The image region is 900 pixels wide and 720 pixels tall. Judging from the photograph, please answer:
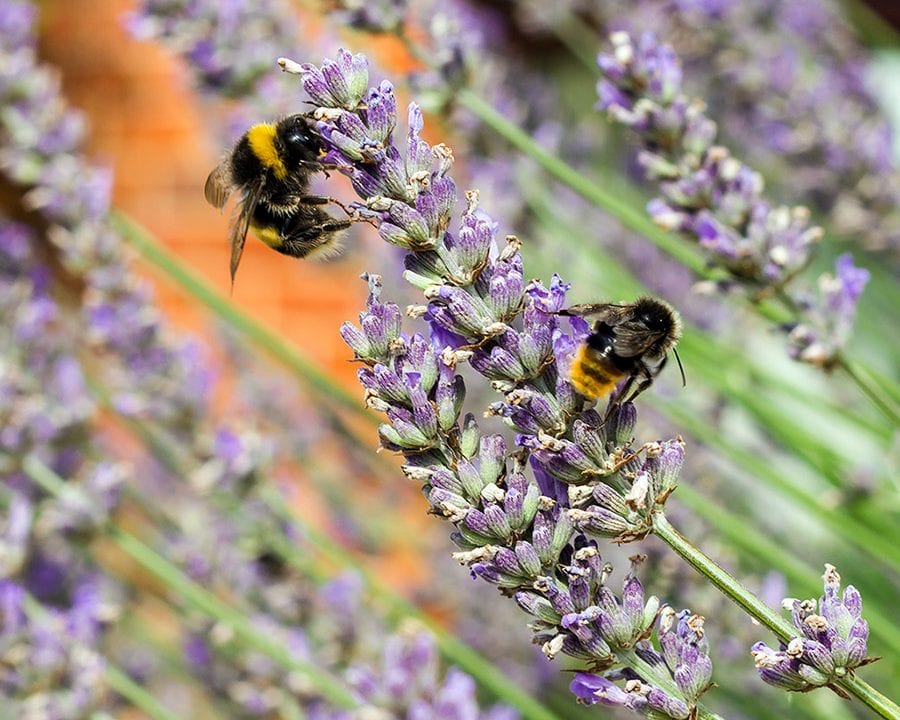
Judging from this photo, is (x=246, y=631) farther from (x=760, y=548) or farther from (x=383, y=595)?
(x=760, y=548)

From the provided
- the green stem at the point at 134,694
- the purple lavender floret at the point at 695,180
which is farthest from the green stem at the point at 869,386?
the green stem at the point at 134,694

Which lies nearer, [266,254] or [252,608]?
[252,608]

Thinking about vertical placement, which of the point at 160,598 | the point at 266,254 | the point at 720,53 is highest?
the point at 720,53

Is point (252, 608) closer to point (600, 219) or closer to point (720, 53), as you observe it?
point (600, 219)

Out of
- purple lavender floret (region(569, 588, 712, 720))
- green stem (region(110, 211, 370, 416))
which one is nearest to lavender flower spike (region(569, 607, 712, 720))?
purple lavender floret (region(569, 588, 712, 720))

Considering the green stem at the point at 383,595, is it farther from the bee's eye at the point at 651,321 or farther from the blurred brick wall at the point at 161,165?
the blurred brick wall at the point at 161,165

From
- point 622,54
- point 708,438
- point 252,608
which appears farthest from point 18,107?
point 708,438

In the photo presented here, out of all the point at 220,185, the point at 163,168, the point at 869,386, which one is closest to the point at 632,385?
the point at 869,386
